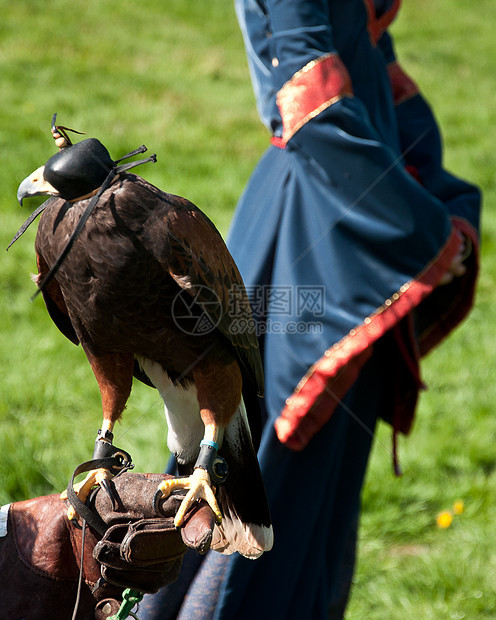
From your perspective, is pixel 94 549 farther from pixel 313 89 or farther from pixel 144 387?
pixel 144 387

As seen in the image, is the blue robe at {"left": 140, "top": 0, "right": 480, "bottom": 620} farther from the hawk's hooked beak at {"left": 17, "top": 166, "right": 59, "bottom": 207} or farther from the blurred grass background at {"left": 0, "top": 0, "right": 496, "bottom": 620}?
the hawk's hooked beak at {"left": 17, "top": 166, "right": 59, "bottom": 207}

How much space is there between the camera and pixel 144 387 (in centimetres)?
344

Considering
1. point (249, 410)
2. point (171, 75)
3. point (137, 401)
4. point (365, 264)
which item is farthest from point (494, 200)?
point (249, 410)

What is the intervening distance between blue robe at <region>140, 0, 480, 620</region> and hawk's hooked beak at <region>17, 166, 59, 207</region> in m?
1.09

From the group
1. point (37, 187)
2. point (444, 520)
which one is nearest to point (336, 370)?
point (37, 187)

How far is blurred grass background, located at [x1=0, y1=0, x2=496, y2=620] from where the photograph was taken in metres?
2.80

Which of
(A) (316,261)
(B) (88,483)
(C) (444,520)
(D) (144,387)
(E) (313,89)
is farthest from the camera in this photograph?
(D) (144,387)

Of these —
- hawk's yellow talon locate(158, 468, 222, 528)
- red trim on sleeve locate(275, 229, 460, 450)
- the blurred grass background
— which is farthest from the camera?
the blurred grass background

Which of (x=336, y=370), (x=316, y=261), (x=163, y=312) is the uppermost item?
(x=163, y=312)

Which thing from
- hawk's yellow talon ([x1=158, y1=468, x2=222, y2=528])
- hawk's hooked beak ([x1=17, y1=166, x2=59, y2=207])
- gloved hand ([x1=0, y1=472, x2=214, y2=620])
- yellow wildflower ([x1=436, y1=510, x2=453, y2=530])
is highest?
hawk's hooked beak ([x1=17, y1=166, x2=59, y2=207])

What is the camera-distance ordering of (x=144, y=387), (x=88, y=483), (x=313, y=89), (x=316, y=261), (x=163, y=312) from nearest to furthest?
(x=163, y=312), (x=88, y=483), (x=313, y=89), (x=316, y=261), (x=144, y=387)

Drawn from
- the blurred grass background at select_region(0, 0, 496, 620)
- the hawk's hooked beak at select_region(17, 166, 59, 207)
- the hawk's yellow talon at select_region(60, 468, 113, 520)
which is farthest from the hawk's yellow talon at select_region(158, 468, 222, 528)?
the blurred grass background at select_region(0, 0, 496, 620)

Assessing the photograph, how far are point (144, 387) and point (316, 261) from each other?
1.75 meters

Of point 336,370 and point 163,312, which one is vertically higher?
point 163,312
